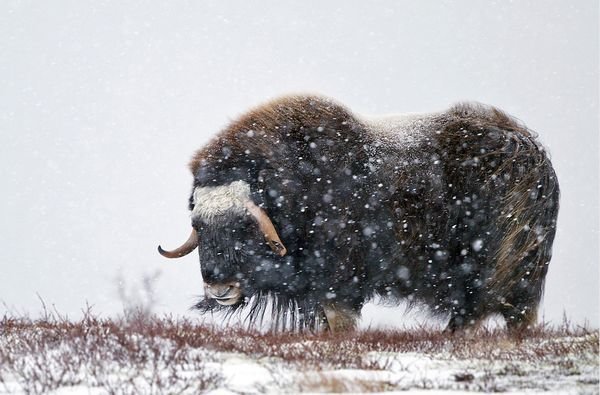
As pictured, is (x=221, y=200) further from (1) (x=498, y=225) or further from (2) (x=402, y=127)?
(1) (x=498, y=225)

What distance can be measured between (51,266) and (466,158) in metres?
46.4

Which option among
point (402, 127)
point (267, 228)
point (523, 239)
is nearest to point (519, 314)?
point (523, 239)

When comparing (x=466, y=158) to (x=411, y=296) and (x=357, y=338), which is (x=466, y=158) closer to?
(x=411, y=296)

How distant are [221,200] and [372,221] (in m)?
1.35

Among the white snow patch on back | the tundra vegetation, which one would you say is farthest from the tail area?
the tundra vegetation

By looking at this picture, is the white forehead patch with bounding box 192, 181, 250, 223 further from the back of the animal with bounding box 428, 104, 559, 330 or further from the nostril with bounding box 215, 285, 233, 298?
the back of the animal with bounding box 428, 104, 559, 330

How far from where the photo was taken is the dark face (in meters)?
6.21

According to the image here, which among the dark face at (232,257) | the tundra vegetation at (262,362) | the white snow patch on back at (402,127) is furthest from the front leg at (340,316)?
the white snow patch on back at (402,127)

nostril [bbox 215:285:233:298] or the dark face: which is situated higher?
the dark face

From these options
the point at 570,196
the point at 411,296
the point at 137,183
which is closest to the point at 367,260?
the point at 411,296

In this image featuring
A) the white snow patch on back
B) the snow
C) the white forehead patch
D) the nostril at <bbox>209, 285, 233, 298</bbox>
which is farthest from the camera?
the white snow patch on back

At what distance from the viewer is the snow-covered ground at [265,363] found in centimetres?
365

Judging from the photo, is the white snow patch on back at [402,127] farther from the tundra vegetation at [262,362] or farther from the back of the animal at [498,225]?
the tundra vegetation at [262,362]

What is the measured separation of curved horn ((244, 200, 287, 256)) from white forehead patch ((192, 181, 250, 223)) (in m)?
0.08
